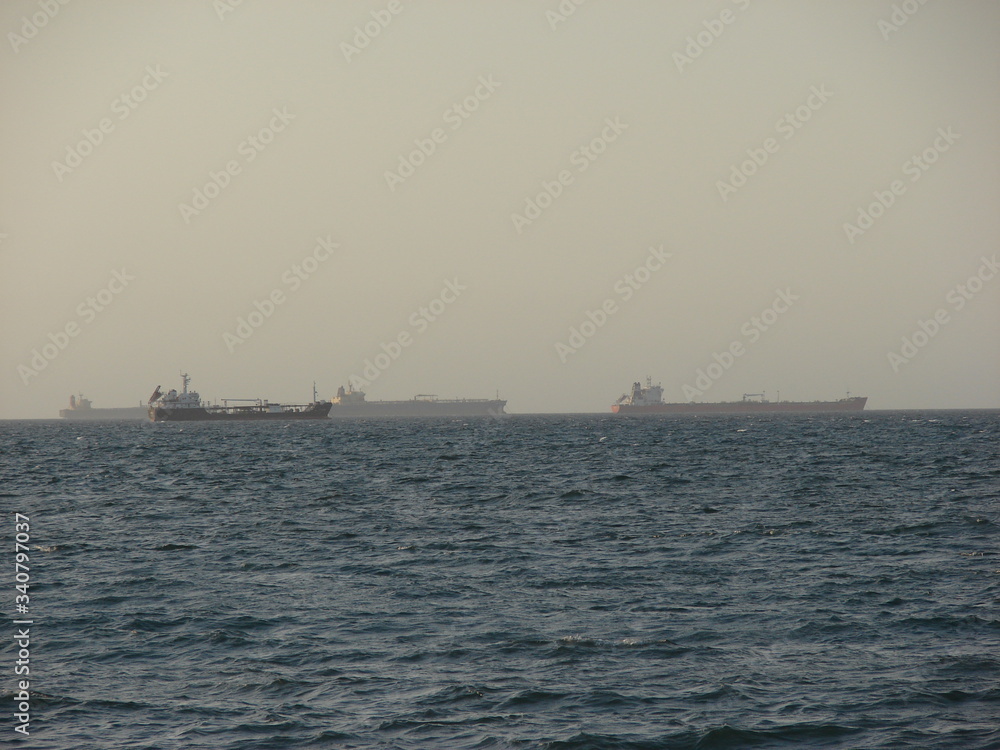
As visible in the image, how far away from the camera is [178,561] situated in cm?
2795

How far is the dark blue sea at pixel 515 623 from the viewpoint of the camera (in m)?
14.1

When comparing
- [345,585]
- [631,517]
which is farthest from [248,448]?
[345,585]

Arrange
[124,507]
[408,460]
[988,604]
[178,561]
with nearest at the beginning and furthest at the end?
1. [988,604]
2. [178,561]
3. [124,507]
4. [408,460]

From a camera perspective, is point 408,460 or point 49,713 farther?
point 408,460

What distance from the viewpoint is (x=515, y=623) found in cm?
1989

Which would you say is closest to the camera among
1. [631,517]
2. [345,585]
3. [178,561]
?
[345,585]

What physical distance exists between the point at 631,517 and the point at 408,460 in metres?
42.9

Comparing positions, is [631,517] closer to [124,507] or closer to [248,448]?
[124,507]

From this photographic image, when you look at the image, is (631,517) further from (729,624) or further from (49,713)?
(49,713)

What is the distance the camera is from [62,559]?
1113 inches

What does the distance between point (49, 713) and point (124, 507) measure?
30.4 m

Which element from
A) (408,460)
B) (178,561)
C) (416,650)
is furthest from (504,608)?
(408,460)

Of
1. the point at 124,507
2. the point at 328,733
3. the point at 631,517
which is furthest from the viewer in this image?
the point at 124,507

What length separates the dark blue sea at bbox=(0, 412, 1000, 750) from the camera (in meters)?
14.1
